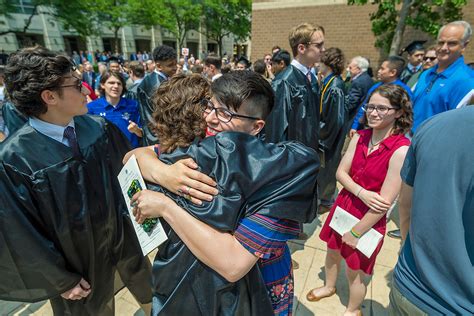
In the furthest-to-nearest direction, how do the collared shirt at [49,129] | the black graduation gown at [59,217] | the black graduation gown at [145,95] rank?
the black graduation gown at [145,95] < the collared shirt at [49,129] < the black graduation gown at [59,217]

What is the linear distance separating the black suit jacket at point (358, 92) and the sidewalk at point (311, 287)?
2.67m

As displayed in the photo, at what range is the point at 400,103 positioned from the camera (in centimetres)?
190

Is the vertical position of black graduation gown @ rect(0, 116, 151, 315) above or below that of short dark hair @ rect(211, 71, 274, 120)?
below

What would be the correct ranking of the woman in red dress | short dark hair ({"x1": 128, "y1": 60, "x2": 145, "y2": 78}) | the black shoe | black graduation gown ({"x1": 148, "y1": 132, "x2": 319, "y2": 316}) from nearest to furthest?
black graduation gown ({"x1": 148, "y1": 132, "x2": 319, "y2": 316}), the woman in red dress, the black shoe, short dark hair ({"x1": 128, "y1": 60, "x2": 145, "y2": 78})

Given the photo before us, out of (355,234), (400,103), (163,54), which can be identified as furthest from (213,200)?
(163,54)

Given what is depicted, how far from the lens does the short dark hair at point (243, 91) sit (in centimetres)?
113

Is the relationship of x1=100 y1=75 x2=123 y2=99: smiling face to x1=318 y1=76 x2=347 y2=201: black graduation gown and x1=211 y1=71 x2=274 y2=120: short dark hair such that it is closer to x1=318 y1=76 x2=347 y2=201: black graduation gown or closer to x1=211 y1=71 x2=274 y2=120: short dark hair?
x1=318 y1=76 x2=347 y2=201: black graduation gown

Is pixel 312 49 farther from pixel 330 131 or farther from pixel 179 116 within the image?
pixel 179 116

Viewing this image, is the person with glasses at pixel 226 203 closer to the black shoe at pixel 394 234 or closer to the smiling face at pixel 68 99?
the smiling face at pixel 68 99

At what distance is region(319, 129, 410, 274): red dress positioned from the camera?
190 cm

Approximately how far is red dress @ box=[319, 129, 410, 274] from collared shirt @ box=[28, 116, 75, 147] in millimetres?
1935

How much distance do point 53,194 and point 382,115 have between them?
81.5 inches

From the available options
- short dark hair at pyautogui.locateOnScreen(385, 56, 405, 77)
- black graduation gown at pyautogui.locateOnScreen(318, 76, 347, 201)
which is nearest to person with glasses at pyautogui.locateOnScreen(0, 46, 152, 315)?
black graduation gown at pyautogui.locateOnScreen(318, 76, 347, 201)

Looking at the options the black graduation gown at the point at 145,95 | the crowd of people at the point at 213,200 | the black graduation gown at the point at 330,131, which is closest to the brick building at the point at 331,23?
the black graduation gown at the point at 330,131
